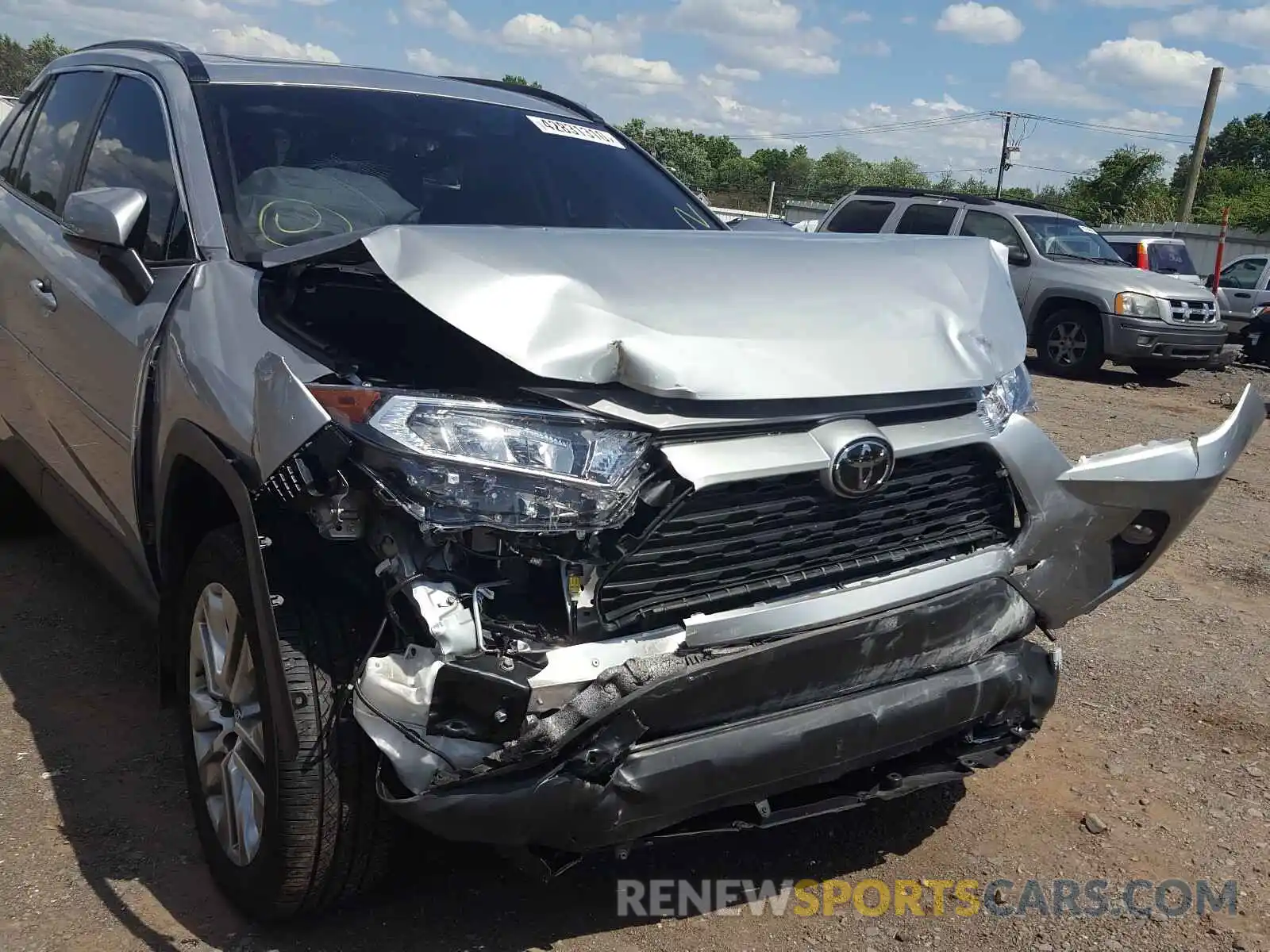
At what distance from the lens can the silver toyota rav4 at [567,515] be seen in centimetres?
206

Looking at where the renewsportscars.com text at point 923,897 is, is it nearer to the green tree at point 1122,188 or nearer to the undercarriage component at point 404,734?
the undercarriage component at point 404,734

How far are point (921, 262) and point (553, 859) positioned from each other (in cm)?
163

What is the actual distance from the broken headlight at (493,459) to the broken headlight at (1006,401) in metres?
0.96

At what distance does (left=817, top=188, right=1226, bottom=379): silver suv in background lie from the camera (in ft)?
40.7

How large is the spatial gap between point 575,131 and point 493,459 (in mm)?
2397

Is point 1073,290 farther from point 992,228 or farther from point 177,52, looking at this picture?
point 177,52

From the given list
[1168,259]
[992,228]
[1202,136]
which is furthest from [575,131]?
[1202,136]

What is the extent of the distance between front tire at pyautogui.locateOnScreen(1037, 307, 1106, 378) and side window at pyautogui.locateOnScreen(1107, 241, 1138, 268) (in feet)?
8.78

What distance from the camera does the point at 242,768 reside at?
2475mm

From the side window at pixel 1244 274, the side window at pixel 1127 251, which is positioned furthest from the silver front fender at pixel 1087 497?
the side window at pixel 1244 274

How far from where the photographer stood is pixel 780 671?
2234mm

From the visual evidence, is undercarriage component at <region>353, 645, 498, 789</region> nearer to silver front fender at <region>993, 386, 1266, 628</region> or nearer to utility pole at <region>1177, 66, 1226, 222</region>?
silver front fender at <region>993, 386, 1266, 628</region>

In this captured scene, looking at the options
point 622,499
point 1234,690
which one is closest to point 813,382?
point 622,499

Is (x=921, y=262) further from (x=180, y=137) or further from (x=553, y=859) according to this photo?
(x=180, y=137)
